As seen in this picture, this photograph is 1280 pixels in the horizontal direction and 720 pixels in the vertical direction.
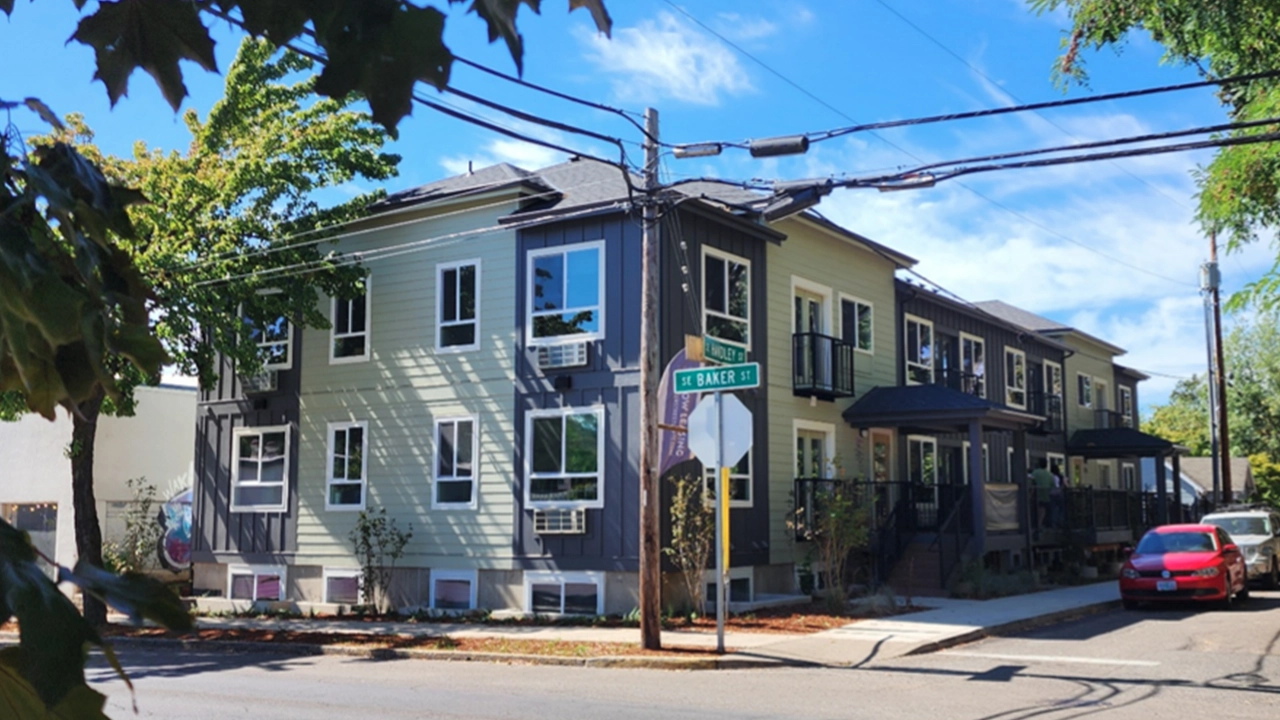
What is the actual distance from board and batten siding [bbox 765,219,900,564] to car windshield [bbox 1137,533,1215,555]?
5626 millimetres

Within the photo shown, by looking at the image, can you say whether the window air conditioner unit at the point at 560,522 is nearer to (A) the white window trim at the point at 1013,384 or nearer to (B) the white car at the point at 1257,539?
(B) the white car at the point at 1257,539

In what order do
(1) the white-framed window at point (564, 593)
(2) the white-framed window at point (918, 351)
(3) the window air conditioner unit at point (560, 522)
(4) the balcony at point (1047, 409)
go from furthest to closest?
(4) the balcony at point (1047, 409) < (2) the white-framed window at point (918, 351) < (3) the window air conditioner unit at point (560, 522) < (1) the white-framed window at point (564, 593)

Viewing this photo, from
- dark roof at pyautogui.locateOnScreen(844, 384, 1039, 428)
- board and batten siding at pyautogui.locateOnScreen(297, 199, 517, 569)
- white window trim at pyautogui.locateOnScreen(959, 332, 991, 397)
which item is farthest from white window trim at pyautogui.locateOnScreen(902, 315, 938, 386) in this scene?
board and batten siding at pyautogui.locateOnScreen(297, 199, 517, 569)

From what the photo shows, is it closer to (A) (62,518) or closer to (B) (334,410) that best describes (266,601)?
(B) (334,410)

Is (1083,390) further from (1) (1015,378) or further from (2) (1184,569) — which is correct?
(2) (1184,569)

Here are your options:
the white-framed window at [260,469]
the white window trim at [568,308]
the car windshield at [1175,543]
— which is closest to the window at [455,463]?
the white window trim at [568,308]

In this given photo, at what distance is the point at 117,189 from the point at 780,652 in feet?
48.3

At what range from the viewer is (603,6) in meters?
2.06

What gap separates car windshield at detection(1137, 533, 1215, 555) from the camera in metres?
22.7

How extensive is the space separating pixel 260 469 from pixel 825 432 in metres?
12.2

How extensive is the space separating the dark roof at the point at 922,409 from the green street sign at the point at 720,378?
10.8 m

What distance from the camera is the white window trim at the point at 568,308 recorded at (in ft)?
70.5

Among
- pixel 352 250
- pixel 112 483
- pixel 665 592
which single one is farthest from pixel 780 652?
pixel 112 483

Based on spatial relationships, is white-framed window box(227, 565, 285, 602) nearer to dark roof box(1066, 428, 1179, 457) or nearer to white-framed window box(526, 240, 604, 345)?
white-framed window box(526, 240, 604, 345)
